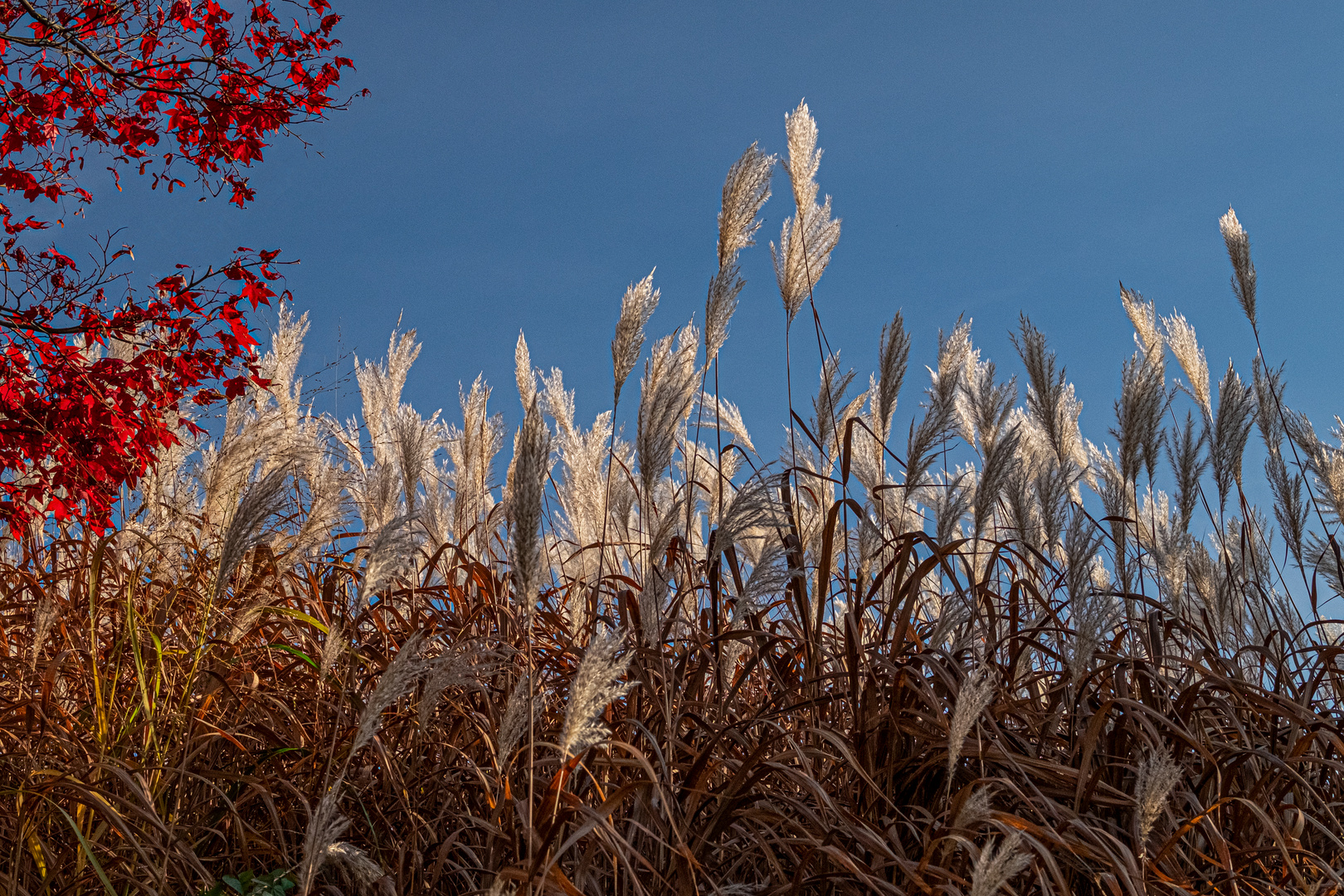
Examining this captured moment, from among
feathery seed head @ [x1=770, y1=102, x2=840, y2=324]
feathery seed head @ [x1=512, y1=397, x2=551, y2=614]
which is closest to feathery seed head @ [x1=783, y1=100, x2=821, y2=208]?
feathery seed head @ [x1=770, y1=102, x2=840, y2=324]

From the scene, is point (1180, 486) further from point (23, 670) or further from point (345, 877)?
point (23, 670)

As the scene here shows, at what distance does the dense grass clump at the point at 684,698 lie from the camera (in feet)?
5.37

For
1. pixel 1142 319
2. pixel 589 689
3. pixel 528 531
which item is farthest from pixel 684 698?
pixel 1142 319

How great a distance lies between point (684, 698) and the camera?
213cm

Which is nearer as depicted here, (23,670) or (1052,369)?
(23,670)

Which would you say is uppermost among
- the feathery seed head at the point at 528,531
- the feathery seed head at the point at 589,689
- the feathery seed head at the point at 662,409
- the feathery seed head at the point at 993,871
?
the feathery seed head at the point at 662,409

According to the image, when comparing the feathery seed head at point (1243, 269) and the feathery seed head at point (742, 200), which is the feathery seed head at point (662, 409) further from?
the feathery seed head at point (1243, 269)

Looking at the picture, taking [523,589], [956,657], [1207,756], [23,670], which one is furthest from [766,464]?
[23,670]

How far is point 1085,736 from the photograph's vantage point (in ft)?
6.05

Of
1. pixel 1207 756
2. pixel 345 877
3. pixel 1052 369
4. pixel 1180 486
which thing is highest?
pixel 1052 369

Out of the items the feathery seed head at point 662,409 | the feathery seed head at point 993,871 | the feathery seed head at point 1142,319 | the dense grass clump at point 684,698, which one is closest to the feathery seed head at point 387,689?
the dense grass clump at point 684,698

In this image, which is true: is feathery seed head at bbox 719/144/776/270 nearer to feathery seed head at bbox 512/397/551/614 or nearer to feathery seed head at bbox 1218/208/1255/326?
feathery seed head at bbox 512/397/551/614

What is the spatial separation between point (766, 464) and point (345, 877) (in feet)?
4.17

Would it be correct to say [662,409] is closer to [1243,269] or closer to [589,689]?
[589,689]
